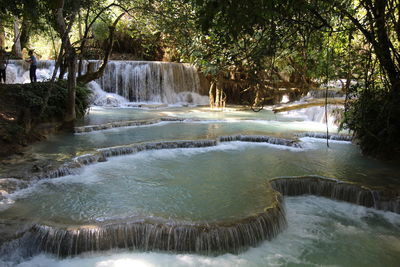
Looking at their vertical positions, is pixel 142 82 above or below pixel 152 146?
above

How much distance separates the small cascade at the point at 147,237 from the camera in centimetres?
433

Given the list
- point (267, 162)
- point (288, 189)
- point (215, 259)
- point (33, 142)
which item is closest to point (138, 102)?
point (33, 142)

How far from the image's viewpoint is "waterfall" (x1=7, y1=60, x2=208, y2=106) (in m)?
18.9

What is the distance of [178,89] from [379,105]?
51.7ft

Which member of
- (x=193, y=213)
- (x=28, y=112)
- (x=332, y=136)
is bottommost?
(x=193, y=213)

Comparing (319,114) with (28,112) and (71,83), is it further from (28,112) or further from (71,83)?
(28,112)

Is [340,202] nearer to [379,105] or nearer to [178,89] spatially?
[379,105]

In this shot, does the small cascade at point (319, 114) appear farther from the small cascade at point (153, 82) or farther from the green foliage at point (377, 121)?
the small cascade at point (153, 82)

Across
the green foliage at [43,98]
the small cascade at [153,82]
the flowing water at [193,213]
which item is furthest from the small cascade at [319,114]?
the green foliage at [43,98]

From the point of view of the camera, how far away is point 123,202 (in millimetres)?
Result: 5461

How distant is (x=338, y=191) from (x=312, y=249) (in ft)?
6.55

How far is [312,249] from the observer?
4746 mm

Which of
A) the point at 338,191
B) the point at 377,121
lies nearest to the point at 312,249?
the point at 338,191

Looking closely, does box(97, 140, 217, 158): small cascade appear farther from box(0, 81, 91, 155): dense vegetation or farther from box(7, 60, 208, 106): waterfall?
box(7, 60, 208, 106): waterfall
